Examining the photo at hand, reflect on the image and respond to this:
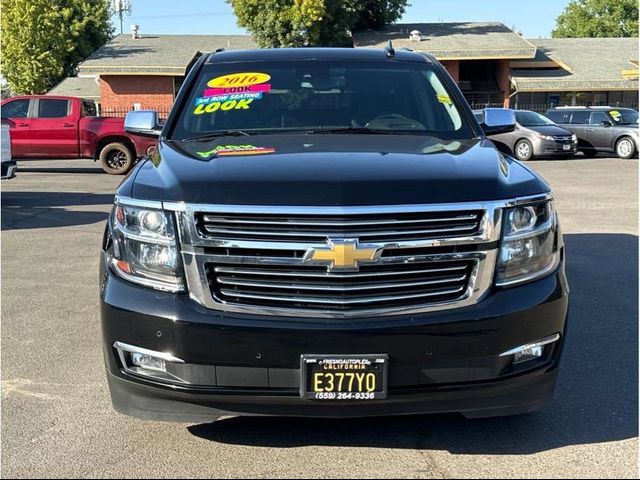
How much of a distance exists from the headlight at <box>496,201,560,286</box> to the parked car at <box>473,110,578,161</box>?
1995 centimetres

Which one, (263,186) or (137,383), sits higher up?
(263,186)

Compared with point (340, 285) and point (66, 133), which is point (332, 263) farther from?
point (66, 133)

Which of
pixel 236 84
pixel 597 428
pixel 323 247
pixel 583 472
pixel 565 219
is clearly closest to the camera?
pixel 323 247

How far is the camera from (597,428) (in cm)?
369

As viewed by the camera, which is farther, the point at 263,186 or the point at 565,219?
the point at 565,219

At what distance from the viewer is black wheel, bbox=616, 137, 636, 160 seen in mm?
23297

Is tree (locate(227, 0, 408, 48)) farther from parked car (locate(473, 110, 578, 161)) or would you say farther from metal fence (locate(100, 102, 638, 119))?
parked car (locate(473, 110, 578, 161))

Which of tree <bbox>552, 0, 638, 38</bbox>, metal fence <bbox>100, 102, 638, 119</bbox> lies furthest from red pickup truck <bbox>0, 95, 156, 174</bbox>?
tree <bbox>552, 0, 638, 38</bbox>

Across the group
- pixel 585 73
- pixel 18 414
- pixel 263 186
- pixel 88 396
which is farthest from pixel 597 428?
pixel 585 73

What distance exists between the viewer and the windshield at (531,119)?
77.0 ft

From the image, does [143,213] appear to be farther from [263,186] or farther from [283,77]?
[283,77]

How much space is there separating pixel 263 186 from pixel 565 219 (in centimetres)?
853

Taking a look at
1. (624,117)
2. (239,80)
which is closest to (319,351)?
(239,80)

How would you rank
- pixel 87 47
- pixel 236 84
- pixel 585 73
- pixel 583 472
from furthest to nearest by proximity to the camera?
pixel 87 47, pixel 585 73, pixel 236 84, pixel 583 472
